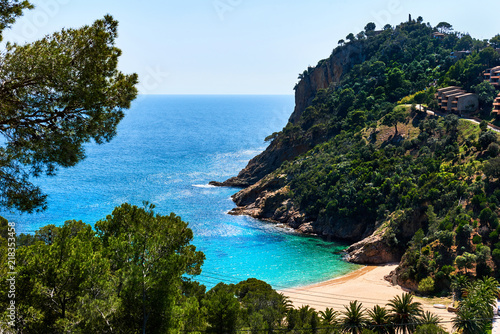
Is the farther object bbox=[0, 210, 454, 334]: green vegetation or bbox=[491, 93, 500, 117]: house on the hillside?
bbox=[491, 93, 500, 117]: house on the hillside

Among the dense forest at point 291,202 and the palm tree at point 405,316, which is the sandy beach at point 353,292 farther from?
the palm tree at point 405,316

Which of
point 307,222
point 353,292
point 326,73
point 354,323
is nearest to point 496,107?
point 307,222

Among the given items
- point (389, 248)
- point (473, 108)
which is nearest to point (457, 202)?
point (389, 248)

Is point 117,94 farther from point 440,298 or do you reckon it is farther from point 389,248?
point 389,248

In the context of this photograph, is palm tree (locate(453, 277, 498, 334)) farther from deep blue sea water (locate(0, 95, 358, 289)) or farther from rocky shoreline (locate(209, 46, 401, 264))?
rocky shoreline (locate(209, 46, 401, 264))

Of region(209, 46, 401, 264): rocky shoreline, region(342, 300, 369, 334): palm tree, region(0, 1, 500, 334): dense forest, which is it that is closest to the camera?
region(0, 1, 500, 334): dense forest

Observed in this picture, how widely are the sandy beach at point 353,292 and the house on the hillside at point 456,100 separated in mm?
29670

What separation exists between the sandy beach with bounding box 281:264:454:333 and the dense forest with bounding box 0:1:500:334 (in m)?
1.57

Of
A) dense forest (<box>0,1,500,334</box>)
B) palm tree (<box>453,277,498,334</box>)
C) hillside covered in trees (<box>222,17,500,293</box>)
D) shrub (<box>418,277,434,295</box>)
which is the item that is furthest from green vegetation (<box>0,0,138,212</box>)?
hillside covered in trees (<box>222,17,500,293</box>)

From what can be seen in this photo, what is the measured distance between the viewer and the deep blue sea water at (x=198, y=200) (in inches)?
1875

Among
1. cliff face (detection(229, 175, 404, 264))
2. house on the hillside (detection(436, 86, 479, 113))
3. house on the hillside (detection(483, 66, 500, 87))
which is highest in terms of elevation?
house on the hillside (detection(483, 66, 500, 87))

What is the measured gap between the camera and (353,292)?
1524 inches

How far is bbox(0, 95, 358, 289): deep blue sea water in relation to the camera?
47625 mm

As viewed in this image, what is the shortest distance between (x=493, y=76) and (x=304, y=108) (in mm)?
44691
